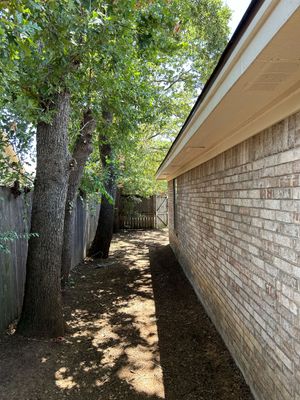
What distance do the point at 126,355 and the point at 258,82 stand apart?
11.4 feet

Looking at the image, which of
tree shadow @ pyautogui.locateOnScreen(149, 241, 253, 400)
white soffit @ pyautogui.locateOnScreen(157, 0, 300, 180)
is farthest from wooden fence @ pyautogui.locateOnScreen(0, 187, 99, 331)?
white soffit @ pyautogui.locateOnScreen(157, 0, 300, 180)

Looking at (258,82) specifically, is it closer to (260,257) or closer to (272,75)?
(272,75)

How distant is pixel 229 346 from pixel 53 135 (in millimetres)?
3461

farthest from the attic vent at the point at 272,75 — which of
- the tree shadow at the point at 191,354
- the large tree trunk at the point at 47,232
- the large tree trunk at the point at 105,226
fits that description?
the large tree trunk at the point at 105,226

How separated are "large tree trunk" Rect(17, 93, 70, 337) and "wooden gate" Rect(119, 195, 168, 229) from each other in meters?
14.5

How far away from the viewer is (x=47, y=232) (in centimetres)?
452

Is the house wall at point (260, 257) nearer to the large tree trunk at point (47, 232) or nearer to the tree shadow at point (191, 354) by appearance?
the tree shadow at point (191, 354)

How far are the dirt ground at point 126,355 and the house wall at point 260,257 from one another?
316 mm

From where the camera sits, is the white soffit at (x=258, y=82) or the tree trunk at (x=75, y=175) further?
the tree trunk at (x=75, y=175)

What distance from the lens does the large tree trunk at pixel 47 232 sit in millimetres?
4412

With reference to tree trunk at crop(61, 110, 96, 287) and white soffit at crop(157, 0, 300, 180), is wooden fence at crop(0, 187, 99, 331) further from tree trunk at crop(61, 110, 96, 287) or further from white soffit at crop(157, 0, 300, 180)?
white soffit at crop(157, 0, 300, 180)

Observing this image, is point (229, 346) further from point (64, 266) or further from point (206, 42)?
point (206, 42)

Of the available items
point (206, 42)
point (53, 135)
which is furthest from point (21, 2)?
point (206, 42)

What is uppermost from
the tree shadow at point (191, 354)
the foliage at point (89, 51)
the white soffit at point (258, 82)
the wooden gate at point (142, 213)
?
the foliage at point (89, 51)
